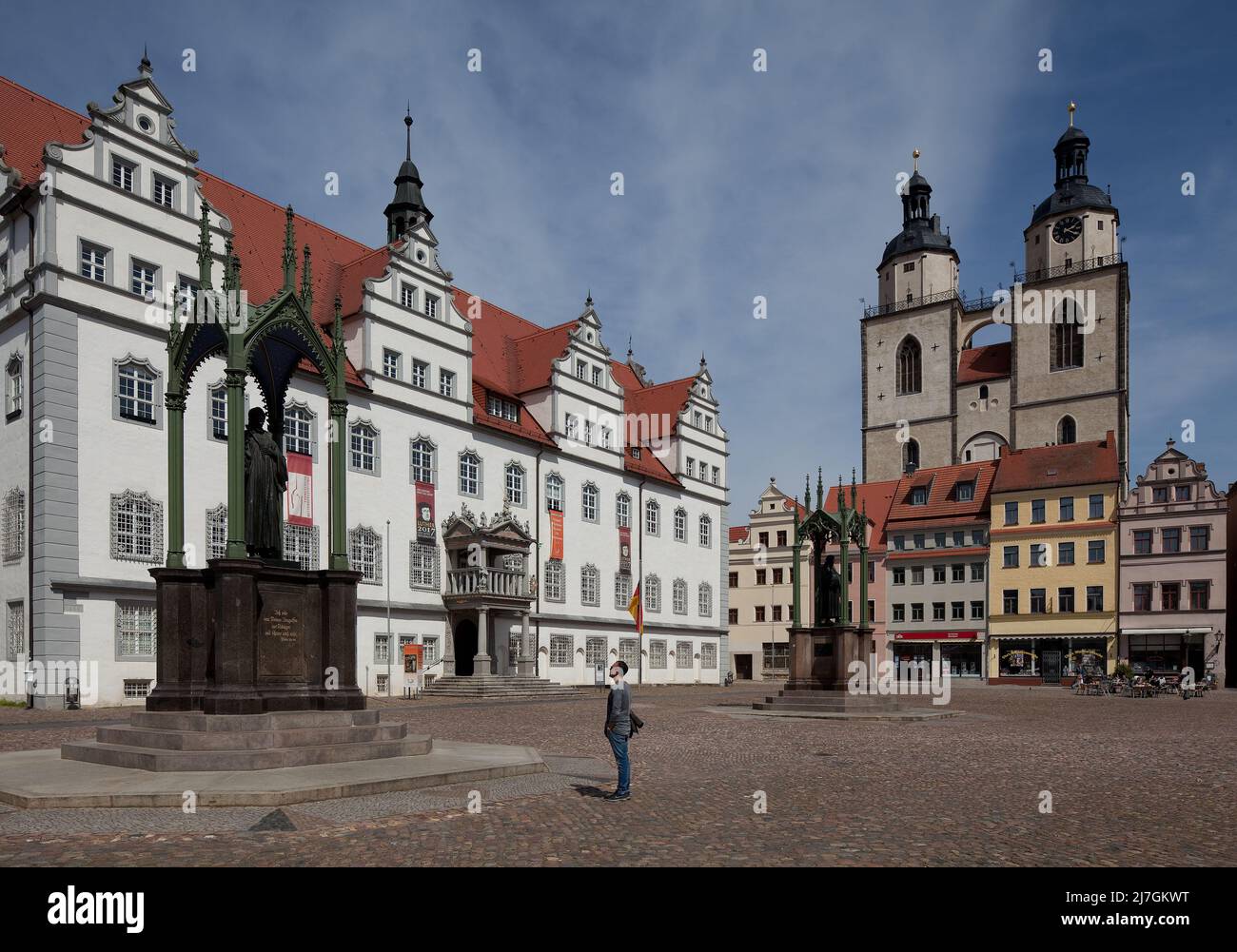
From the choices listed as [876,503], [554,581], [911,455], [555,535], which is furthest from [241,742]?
[911,455]

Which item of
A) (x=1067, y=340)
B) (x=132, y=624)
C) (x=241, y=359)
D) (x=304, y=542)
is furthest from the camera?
(x=1067, y=340)

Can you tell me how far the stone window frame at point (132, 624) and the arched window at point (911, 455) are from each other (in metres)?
62.1

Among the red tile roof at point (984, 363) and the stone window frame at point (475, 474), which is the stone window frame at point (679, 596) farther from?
the red tile roof at point (984, 363)

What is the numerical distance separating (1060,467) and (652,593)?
26149 millimetres

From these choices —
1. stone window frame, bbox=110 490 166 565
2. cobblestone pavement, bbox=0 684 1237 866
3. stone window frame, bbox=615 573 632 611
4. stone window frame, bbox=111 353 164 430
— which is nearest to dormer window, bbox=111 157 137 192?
stone window frame, bbox=111 353 164 430

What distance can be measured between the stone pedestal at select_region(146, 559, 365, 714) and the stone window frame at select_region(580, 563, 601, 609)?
33310 millimetres

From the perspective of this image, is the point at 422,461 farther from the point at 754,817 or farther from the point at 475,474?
the point at 754,817

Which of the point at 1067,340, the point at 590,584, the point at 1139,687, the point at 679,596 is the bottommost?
the point at 1139,687

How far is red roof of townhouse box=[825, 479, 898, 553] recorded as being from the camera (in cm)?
6575

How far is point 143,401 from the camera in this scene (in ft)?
94.5

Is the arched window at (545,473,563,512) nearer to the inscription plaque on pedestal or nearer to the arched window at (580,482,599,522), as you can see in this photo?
the arched window at (580,482,599,522)
